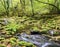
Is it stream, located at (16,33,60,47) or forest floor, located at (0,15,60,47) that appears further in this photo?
forest floor, located at (0,15,60,47)

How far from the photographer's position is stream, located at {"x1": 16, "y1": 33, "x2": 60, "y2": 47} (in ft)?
20.5

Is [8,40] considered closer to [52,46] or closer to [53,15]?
[52,46]

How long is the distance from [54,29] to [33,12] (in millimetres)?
2319

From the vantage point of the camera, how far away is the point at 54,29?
25.4 ft

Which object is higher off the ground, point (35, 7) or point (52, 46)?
point (35, 7)

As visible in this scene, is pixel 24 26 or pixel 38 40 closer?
pixel 38 40

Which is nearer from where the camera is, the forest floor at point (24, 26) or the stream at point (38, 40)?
the stream at point (38, 40)

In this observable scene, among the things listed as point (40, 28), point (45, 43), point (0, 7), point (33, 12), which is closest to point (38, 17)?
point (33, 12)

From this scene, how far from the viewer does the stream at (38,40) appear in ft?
20.5

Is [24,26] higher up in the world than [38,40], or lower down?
higher up

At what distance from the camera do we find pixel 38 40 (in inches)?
262

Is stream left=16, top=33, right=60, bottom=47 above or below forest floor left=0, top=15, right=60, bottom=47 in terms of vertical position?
below

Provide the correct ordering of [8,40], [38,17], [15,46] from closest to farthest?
[15,46] < [8,40] < [38,17]

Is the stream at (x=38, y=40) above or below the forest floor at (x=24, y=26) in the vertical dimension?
below
